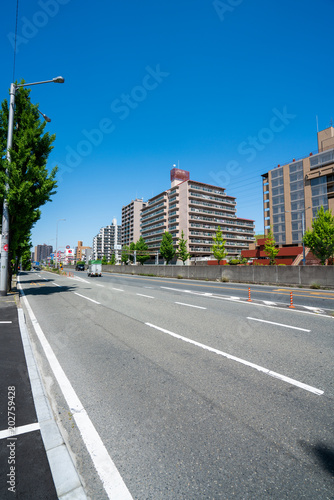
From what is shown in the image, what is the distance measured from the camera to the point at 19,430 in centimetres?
244

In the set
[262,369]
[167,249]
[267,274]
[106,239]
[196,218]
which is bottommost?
[262,369]

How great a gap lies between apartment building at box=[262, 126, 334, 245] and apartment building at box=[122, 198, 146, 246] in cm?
6215

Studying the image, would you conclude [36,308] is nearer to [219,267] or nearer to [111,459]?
[111,459]

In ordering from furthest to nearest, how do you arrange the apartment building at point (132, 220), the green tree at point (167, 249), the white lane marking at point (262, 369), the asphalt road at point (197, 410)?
the apartment building at point (132, 220) < the green tree at point (167, 249) < the white lane marking at point (262, 369) < the asphalt road at point (197, 410)

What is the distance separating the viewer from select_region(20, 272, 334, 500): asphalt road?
1.91m

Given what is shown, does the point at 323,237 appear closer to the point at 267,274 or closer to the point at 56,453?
the point at 267,274

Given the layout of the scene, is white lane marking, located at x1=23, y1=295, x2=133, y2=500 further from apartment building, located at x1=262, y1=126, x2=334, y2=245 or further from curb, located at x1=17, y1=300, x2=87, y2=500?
apartment building, located at x1=262, y1=126, x2=334, y2=245

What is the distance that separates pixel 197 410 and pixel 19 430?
1.90 metres

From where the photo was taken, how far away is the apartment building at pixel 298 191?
56.2 m

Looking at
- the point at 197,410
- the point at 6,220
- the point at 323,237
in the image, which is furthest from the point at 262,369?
the point at 323,237

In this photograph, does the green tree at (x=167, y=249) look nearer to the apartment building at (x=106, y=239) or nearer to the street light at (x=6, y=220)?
the street light at (x=6, y=220)

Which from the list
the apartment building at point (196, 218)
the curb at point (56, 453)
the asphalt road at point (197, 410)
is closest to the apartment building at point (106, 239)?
the apartment building at point (196, 218)

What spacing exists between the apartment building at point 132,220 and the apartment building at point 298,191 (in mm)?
62152

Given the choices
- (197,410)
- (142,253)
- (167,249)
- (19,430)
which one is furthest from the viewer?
(142,253)
